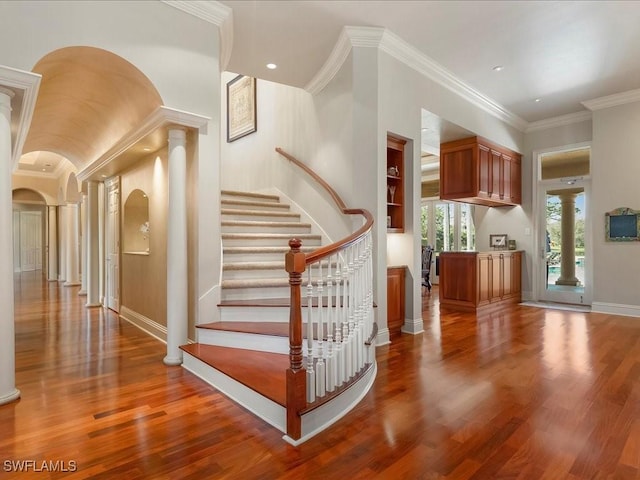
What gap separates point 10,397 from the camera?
8.15ft

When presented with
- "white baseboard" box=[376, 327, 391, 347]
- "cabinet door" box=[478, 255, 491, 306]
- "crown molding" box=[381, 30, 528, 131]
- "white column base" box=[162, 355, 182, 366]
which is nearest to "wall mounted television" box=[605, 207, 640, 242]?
"cabinet door" box=[478, 255, 491, 306]

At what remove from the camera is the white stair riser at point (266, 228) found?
4.38 meters

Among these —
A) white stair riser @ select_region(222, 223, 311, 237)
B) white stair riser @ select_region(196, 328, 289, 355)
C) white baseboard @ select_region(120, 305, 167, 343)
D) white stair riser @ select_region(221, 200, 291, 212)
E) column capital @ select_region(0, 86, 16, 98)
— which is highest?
column capital @ select_region(0, 86, 16, 98)

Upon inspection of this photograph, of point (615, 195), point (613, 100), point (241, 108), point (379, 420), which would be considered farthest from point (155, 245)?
point (613, 100)

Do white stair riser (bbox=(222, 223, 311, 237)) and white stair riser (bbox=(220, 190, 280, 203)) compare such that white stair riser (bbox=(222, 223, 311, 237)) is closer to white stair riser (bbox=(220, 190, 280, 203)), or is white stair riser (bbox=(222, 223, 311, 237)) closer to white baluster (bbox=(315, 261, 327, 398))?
white stair riser (bbox=(220, 190, 280, 203))

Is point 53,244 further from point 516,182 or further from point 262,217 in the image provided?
point 516,182

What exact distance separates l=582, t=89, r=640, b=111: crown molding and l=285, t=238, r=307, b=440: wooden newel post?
20.8ft

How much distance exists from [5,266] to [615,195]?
7734mm

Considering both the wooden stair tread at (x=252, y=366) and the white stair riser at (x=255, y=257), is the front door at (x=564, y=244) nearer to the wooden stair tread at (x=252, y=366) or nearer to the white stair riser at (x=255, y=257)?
the white stair riser at (x=255, y=257)

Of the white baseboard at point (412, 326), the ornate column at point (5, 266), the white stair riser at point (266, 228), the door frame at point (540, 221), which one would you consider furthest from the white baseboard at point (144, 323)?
the door frame at point (540, 221)

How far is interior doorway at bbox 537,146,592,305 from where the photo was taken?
6.26m

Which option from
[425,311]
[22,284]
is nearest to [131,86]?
[425,311]

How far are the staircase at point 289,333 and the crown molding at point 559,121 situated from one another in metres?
5.02

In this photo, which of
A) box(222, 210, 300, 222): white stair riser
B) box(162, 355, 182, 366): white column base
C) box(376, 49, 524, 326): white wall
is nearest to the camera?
box(162, 355, 182, 366): white column base
